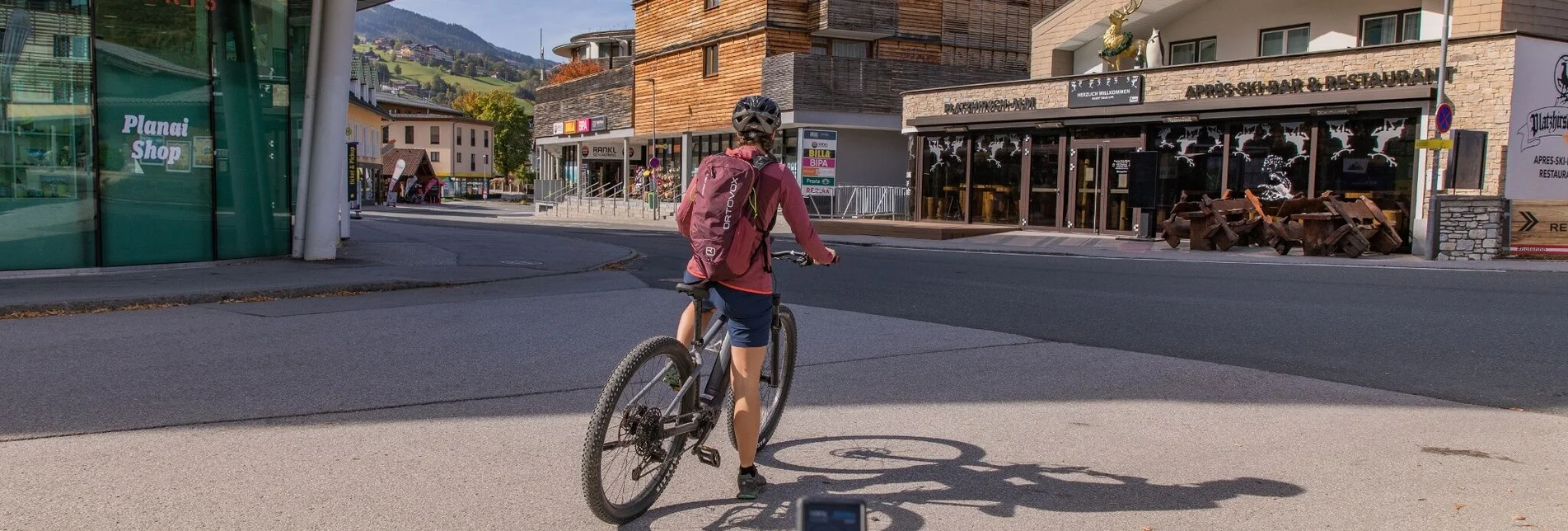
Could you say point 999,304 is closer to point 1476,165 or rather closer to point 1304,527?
point 1304,527

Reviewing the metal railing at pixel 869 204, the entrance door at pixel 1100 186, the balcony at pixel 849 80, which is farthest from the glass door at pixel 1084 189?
the balcony at pixel 849 80

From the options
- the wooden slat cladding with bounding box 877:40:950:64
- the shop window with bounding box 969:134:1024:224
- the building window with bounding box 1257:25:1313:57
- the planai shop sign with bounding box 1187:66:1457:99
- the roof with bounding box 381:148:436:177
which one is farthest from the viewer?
the roof with bounding box 381:148:436:177

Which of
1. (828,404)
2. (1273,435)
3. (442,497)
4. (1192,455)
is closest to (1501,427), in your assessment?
(1273,435)

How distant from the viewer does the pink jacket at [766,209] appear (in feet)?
15.2

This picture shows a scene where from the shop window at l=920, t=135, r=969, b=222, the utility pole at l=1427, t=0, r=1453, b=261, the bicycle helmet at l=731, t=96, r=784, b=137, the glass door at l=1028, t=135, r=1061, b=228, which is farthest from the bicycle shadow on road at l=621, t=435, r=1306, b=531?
the shop window at l=920, t=135, r=969, b=222

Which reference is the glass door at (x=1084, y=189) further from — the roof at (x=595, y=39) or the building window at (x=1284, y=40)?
the roof at (x=595, y=39)

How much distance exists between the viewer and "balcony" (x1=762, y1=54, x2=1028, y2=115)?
39.1 m

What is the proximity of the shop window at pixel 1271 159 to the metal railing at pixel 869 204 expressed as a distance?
43.0 ft

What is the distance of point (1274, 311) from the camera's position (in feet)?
37.6

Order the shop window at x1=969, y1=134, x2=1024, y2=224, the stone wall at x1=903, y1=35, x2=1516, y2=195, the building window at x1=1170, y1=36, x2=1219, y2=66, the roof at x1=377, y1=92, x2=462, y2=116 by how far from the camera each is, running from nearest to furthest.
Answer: the stone wall at x1=903, y1=35, x2=1516, y2=195 → the building window at x1=1170, y1=36, x2=1219, y2=66 → the shop window at x1=969, y1=134, x2=1024, y2=224 → the roof at x1=377, y1=92, x2=462, y2=116

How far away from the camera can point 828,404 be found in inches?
267

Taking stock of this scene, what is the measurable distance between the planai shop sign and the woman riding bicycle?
20.4 metres

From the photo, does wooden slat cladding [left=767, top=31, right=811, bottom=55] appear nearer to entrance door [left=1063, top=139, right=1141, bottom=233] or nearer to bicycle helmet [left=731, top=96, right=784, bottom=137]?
entrance door [left=1063, top=139, right=1141, bottom=233]

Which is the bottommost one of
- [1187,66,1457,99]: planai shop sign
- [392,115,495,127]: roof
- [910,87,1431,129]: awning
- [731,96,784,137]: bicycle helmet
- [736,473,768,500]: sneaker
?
[736,473,768,500]: sneaker
